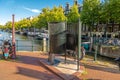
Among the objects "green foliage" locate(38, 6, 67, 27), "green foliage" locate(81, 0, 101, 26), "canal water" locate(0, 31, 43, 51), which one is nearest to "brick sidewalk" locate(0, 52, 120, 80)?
"canal water" locate(0, 31, 43, 51)

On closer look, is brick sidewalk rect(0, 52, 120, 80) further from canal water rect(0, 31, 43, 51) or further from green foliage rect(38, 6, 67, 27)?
green foliage rect(38, 6, 67, 27)

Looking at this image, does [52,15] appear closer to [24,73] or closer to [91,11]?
[91,11]

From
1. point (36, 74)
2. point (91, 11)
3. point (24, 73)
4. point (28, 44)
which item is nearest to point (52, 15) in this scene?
point (91, 11)

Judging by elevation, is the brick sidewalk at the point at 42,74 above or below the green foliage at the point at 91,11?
below

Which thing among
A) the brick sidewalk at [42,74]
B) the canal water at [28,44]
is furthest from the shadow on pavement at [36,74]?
the canal water at [28,44]

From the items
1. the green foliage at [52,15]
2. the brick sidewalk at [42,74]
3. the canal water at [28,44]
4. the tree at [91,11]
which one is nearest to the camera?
the brick sidewalk at [42,74]

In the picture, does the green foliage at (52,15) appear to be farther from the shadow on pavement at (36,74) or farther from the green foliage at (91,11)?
the shadow on pavement at (36,74)

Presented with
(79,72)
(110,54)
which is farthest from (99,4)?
(79,72)

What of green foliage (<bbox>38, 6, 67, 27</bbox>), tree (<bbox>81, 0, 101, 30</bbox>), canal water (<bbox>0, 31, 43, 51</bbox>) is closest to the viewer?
canal water (<bbox>0, 31, 43, 51</bbox>)

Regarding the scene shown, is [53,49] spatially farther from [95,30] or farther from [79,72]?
[95,30]

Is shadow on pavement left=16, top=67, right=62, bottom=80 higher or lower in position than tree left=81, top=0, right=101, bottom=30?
lower

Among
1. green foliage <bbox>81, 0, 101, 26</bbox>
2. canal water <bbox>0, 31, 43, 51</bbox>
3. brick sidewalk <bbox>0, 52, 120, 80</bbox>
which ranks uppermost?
green foliage <bbox>81, 0, 101, 26</bbox>

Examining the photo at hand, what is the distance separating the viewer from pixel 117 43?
28.0 meters

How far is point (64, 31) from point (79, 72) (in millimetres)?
3110
